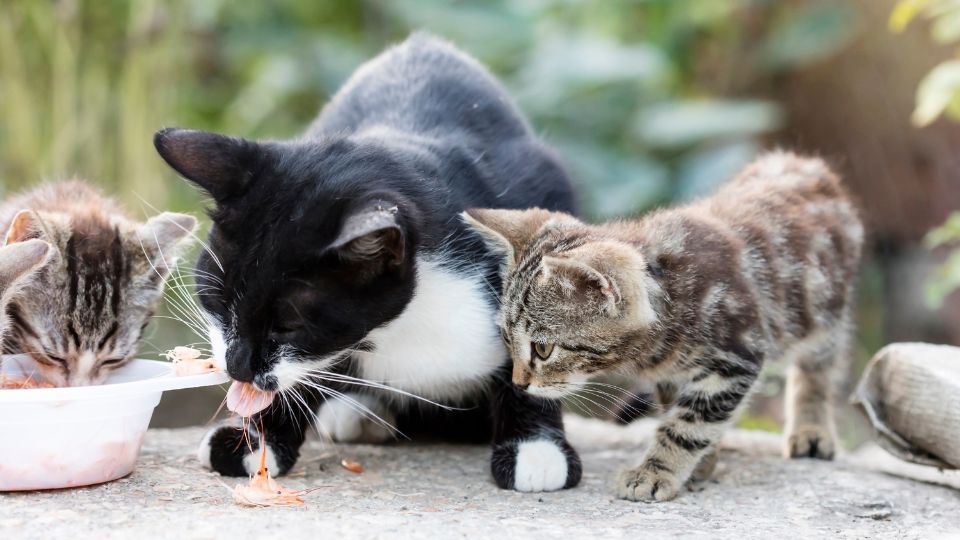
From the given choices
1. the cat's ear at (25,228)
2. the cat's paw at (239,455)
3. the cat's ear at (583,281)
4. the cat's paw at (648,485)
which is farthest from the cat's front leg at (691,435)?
the cat's ear at (25,228)

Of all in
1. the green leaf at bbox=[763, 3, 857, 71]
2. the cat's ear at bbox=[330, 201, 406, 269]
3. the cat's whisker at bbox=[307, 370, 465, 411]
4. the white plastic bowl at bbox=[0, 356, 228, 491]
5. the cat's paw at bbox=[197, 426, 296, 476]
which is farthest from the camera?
the green leaf at bbox=[763, 3, 857, 71]

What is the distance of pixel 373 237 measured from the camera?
7.76 feet

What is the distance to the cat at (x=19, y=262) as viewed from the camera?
254 cm

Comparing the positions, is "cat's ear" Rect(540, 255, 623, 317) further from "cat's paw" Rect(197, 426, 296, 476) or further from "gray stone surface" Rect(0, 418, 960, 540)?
"cat's paw" Rect(197, 426, 296, 476)

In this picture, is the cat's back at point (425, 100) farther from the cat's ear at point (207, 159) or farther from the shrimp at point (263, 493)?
the shrimp at point (263, 493)

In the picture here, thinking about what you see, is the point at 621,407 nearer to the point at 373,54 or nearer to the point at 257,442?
the point at 257,442

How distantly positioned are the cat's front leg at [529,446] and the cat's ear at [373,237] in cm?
68

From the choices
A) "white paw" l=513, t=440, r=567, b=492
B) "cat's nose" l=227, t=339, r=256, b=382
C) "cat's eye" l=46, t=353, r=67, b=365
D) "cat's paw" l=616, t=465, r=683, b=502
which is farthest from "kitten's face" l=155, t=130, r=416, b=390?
"cat's paw" l=616, t=465, r=683, b=502

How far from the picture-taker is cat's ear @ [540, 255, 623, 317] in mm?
2637

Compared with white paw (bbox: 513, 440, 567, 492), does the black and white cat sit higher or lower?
higher

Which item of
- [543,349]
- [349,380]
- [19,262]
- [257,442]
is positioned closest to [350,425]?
[257,442]

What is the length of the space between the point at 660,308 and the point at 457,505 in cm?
74

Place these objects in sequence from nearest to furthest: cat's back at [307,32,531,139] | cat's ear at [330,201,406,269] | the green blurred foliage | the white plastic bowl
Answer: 1. cat's ear at [330,201,406,269]
2. the white plastic bowl
3. cat's back at [307,32,531,139]
4. the green blurred foliage

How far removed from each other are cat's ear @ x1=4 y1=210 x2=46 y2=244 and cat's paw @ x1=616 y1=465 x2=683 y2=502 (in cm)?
170
